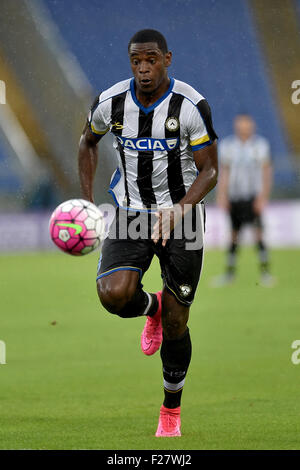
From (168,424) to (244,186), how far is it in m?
7.95

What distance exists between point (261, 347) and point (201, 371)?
1.04m

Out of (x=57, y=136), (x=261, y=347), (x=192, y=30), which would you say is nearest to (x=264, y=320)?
(x=261, y=347)

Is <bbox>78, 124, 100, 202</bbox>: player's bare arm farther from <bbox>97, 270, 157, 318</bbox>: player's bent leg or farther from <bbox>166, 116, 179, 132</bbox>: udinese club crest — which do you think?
<bbox>97, 270, 157, 318</bbox>: player's bent leg

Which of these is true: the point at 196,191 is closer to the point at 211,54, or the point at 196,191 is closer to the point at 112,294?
the point at 112,294

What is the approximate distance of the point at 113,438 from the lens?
4.41 m

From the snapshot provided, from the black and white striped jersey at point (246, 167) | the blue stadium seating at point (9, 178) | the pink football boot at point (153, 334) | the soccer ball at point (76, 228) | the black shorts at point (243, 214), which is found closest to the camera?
the soccer ball at point (76, 228)

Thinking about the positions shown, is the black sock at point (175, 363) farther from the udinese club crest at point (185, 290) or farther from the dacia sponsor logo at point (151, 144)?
the dacia sponsor logo at point (151, 144)

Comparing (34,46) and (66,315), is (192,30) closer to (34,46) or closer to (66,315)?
(34,46)

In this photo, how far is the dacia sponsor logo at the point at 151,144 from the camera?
4766mm

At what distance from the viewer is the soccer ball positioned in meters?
4.61

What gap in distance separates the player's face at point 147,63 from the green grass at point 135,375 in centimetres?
197

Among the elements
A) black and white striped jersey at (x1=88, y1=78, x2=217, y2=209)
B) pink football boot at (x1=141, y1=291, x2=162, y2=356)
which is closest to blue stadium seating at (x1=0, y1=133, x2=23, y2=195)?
pink football boot at (x1=141, y1=291, x2=162, y2=356)

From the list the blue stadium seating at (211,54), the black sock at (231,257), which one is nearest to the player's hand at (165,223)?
the black sock at (231,257)

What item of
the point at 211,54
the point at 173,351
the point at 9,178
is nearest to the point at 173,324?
the point at 173,351
